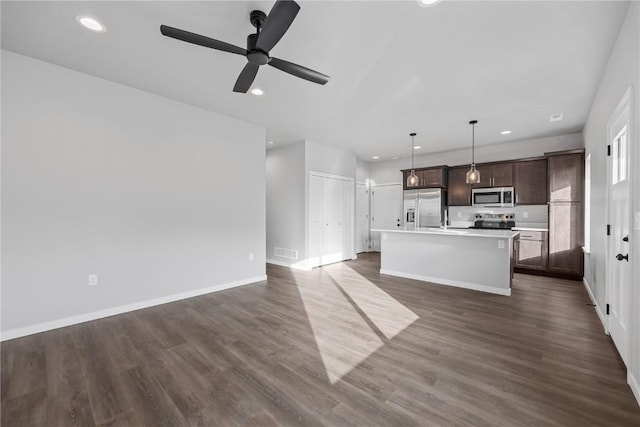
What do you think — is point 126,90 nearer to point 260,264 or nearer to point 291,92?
point 291,92

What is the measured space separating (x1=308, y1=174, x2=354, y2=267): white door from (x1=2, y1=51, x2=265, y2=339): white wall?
6.06ft

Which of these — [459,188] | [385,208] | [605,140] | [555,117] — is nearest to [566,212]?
[555,117]

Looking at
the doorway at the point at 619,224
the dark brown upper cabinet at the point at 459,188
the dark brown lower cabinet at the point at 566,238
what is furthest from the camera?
the dark brown upper cabinet at the point at 459,188

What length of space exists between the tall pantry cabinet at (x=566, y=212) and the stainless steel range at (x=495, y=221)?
0.84 metres

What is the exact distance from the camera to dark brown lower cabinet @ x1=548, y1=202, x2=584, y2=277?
16.0 ft

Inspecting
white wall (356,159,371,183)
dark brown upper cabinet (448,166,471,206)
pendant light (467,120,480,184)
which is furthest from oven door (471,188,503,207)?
white wall (356,159,371,183)

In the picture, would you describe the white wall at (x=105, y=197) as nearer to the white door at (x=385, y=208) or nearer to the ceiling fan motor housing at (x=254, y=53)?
the ceiling fan motor housing at (x=254, y=53)

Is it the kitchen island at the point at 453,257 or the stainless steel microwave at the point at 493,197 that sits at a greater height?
the stainless steel microwave at the point at 493,197

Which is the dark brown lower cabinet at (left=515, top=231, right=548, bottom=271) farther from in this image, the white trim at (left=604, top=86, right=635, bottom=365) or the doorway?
the doorway

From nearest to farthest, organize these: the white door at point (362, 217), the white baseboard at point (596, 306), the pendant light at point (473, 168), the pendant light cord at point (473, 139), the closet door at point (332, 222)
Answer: the white baseboard at point (596, 306)
the pendant light at point (473, 168)
the pendant light cord at point (473, 139)
the closet door at point (332, 222)
the white door at point (362, 217)

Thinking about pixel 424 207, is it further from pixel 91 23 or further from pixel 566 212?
pixel 91 23

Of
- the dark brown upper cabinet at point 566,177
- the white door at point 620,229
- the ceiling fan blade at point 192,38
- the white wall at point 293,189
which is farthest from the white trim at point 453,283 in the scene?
the ceiling fan blade at point 192,38

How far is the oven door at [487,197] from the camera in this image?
5.96 m

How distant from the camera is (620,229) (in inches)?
91.4
